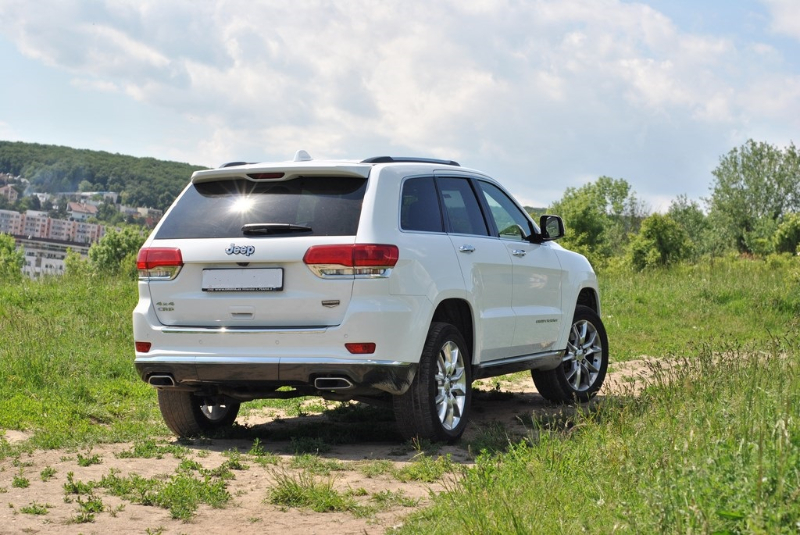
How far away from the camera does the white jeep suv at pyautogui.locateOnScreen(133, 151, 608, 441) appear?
6.64 m

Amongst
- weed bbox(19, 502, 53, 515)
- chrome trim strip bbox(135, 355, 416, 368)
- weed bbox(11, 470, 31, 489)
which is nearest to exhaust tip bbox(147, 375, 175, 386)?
chrome trim strip bbox(135, 355, 416, 368)

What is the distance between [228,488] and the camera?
5.96m

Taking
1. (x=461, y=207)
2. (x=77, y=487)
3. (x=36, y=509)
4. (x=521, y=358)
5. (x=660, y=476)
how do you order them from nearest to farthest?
(x=660, y=476) < (x=36, y=509) < (x=77, y=487) < (x=461, y=207) < (x=521, y=358)

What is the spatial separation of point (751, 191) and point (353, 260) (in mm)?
93951

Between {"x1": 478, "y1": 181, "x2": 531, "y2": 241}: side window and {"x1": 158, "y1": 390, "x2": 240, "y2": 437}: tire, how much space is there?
8.56 feet


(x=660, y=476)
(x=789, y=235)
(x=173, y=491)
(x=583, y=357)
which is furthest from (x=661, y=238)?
(x=660, y=476)

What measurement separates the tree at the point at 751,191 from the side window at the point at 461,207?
87.3m

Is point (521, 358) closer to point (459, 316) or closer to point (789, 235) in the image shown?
point (459, 316)

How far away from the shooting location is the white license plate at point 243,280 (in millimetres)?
6762

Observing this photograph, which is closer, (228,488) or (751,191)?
(228,488)

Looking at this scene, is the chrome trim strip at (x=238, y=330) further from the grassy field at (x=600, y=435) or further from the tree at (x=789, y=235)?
the tree at (x=789, y=235)

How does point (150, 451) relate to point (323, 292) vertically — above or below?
below

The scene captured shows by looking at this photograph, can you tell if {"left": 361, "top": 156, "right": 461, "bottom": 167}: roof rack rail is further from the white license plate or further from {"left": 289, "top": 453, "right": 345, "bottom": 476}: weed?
{"left": 289, "top": 453, "right": 345, "bottom": 476}: weed

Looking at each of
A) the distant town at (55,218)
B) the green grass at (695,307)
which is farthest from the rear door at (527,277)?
the distant town at (55,218)
